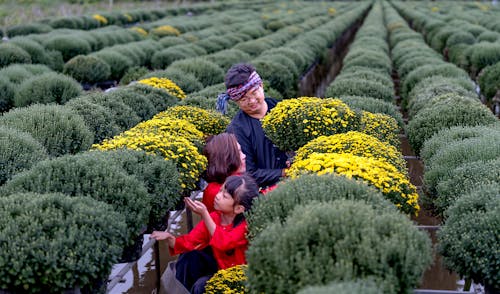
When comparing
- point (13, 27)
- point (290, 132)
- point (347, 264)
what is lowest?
point (13, 27)

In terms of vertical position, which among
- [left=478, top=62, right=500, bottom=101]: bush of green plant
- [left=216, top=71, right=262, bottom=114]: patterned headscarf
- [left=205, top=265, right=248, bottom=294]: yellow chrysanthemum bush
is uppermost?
[left=216, top=71, right=262, bottom=114]: patterned headscarf

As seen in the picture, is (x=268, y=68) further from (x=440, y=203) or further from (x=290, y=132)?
(x=440, y=203)

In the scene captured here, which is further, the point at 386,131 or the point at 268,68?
the point at 268,68

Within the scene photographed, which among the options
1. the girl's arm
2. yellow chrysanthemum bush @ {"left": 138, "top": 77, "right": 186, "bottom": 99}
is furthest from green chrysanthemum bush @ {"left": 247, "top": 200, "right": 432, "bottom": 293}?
yellow chrysanthemum bush @ {"left": 138, "top": 77, "right": 186, "bottom": 99}

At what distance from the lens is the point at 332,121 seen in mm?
6340

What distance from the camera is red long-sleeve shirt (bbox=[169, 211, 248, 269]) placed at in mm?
4715

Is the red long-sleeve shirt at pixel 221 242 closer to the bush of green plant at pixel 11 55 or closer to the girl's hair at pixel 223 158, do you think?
the girl's hair at pixel 223 158

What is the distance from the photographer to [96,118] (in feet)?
24.8

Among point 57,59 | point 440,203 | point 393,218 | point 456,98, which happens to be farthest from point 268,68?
point 393,218

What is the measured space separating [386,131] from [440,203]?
1971 millimetres

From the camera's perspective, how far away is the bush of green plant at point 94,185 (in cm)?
457

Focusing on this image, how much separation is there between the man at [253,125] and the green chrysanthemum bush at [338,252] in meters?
2.19

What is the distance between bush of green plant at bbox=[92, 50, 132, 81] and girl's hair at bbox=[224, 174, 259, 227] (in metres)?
11.8

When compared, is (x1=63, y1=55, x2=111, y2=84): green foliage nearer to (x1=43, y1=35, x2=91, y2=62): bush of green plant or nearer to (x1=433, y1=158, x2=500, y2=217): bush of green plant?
(x1=43, y1=35, x2=91, y2=62): bush of green plant
